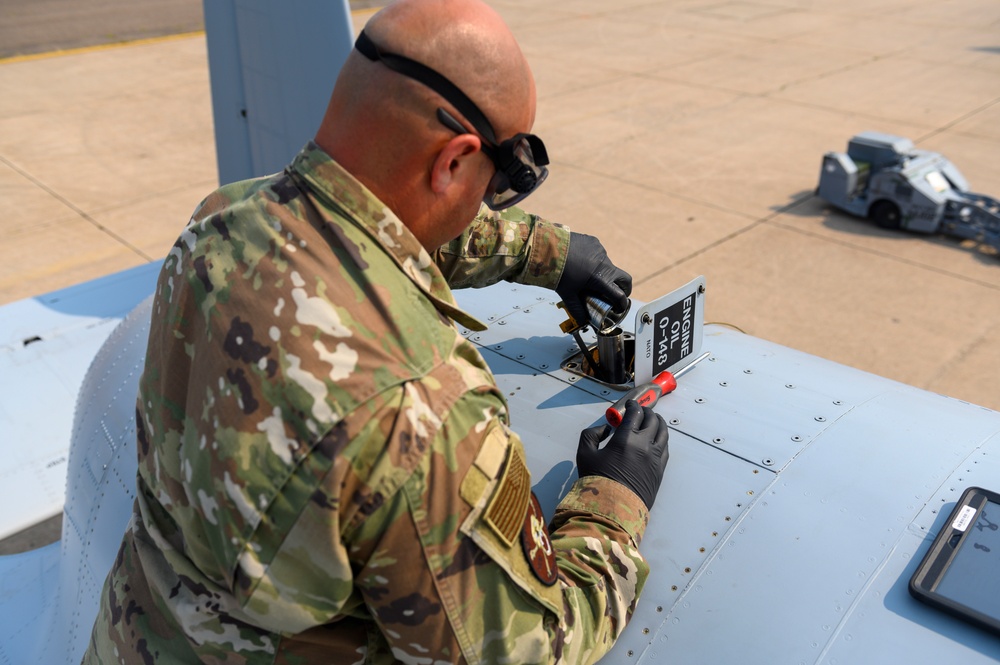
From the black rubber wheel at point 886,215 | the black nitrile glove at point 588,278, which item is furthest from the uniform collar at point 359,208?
the black rubber wheel at point 886,215

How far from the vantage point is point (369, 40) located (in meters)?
1.49

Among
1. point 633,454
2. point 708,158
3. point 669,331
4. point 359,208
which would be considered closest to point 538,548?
point 633,454

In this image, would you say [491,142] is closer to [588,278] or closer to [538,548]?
[538,548]

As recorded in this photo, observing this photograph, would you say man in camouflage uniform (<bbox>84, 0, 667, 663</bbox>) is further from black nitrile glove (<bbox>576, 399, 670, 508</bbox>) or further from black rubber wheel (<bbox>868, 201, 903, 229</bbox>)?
black rubber wheel (<bbox>868, 201, 903, 229</bbox>)

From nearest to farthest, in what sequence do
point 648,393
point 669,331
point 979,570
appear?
point 979,570
point 648,393
point 669,331

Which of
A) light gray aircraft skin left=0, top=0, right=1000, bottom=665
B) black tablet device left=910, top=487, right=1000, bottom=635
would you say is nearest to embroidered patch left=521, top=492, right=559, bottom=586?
light gray aircraft skin left=0, top=0, right=1000, bottom=665

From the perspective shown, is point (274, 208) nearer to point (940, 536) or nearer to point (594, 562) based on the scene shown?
point (594, 562)

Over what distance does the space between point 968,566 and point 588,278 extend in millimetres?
1329

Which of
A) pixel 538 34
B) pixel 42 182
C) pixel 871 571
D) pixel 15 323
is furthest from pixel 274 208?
pixel 538 34

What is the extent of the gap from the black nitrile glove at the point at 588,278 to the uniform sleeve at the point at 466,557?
118cm

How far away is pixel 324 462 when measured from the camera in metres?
1.30

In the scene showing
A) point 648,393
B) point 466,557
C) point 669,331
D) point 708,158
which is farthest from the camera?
point 708,158

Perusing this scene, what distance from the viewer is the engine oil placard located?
245 cm

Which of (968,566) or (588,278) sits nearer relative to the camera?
(968,566)
